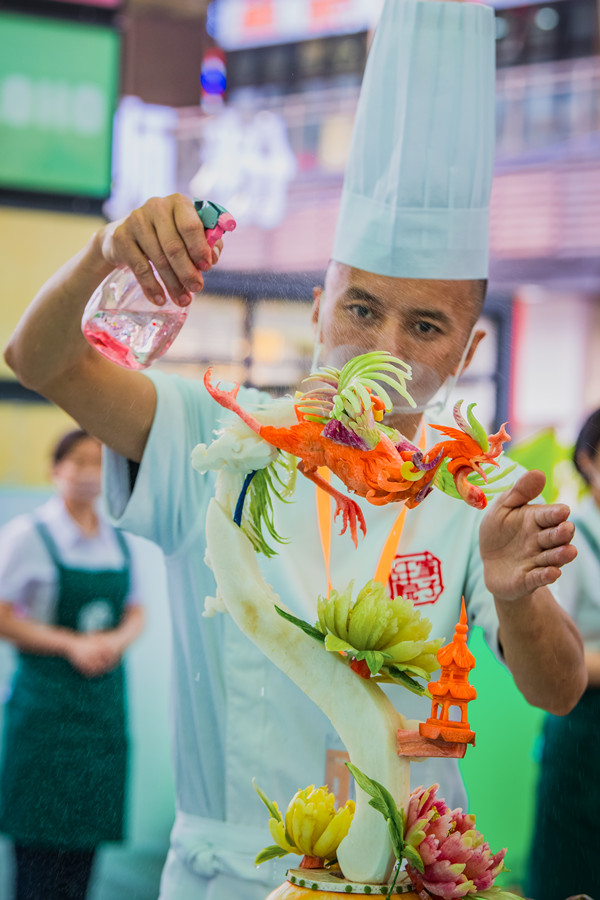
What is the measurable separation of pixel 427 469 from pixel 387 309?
0.86 feet

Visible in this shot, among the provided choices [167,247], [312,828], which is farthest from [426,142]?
[312,828]

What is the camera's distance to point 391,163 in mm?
900

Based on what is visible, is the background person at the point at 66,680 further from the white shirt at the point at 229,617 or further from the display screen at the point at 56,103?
the display screen at the point at 56,103

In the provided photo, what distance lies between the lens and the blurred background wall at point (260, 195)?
113 cm

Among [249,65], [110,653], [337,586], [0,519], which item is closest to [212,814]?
[337,586]

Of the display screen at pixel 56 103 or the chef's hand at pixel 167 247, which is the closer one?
the chef's hand at pixel 167 247

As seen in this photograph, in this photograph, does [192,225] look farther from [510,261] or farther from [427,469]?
[510,261]

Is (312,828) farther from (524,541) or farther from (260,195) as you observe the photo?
(260,195)

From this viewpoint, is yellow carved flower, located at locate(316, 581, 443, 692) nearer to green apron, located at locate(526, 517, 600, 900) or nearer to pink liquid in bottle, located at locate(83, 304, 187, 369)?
pink liquid in bottle, located at locate(83, 304, 187, 369)

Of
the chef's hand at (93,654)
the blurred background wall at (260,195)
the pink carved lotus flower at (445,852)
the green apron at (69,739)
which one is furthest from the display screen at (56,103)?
the pink carved lotus flower at (445,852)

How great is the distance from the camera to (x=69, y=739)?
1437 millimetres

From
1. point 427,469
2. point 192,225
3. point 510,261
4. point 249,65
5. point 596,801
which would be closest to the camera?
point 427,469

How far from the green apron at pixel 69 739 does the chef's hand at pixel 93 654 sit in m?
0.01

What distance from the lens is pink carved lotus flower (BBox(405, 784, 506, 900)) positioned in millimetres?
645
